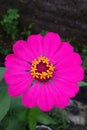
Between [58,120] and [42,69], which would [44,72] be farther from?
[58,120]

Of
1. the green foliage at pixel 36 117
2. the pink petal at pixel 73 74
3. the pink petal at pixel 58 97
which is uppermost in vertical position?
the pink petal at pixel 73 74

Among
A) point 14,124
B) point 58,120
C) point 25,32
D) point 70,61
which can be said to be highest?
point 70,61

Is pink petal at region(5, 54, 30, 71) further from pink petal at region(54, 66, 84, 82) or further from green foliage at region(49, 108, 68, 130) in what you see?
green foliage at region(49, 108, 68, 130)

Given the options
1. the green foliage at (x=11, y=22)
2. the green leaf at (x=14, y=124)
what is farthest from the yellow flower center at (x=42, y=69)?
the green foliage at (x=11, y=22)

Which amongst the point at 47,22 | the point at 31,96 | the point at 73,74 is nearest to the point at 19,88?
the point at 31,96

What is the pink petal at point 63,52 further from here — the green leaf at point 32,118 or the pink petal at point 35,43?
the green leaf at point 32,118

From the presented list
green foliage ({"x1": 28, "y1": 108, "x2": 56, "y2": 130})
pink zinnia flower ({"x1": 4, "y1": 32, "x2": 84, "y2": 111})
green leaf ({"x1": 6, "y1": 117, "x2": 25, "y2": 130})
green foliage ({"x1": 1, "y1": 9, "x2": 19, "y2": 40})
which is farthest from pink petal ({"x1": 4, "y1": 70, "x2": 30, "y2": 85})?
green foliage ({"x1": 1, "y1": 9, "x2": 19, "y2": 40})

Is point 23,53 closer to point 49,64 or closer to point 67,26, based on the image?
point 49,64

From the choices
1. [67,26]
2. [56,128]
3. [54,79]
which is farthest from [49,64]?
[67,26]
